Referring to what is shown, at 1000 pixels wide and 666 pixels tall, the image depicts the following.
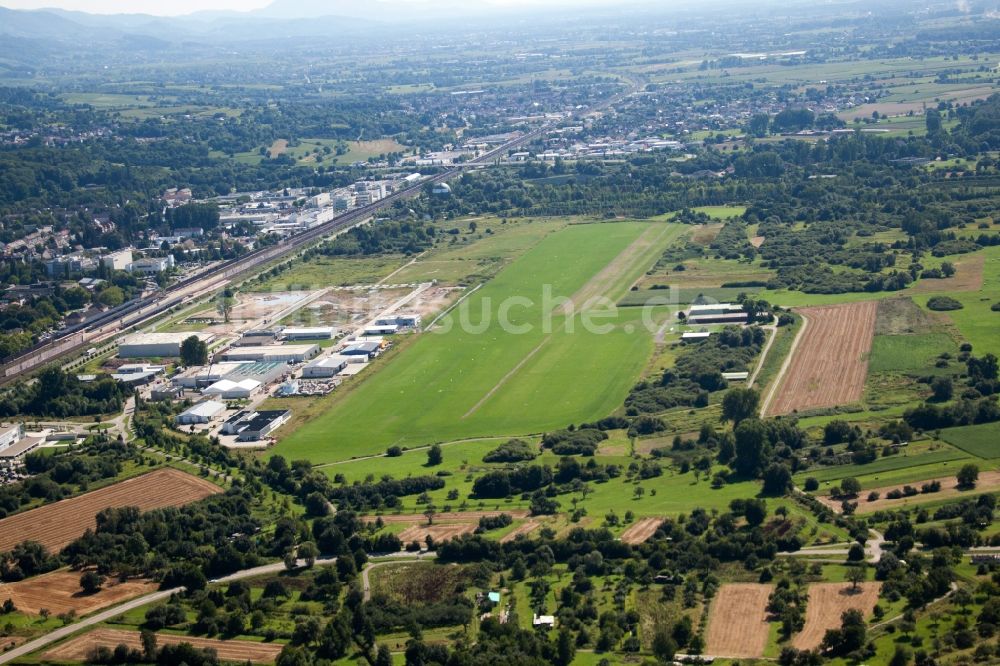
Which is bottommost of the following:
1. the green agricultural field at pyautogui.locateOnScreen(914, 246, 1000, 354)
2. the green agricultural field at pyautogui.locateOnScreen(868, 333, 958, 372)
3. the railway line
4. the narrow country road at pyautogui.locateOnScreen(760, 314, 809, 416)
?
the railway line

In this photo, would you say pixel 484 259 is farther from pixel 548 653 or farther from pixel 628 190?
pixel 548 653

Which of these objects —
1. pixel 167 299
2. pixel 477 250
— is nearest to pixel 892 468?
pixel 477 250

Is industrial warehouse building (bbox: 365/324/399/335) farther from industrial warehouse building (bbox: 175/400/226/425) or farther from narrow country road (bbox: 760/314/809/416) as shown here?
narrow country road (bbox: 760/314/809/416)

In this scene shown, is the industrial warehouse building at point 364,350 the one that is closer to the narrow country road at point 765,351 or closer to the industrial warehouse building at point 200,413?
the industrial warehouse building at point 200,413

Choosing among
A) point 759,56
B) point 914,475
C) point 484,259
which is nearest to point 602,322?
point 484,259

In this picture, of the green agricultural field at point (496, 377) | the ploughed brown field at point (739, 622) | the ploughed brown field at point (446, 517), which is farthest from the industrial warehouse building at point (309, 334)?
the ploughed brown field at point (739, 622)

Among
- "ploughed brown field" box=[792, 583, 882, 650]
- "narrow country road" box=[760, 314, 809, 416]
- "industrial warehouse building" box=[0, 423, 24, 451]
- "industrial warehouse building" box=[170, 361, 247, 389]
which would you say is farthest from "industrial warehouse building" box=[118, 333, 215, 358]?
"ploughed brown field" box=[792, 583, 882, 650]
